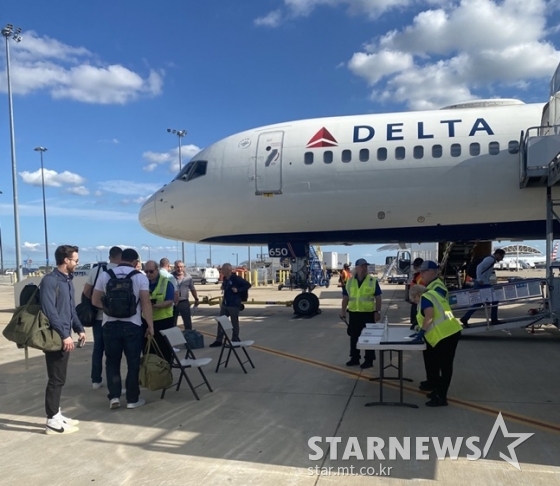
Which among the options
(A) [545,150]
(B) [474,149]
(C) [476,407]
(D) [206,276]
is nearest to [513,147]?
(B) [474,149]

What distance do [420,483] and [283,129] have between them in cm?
1068

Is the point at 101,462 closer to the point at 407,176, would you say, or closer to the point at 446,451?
the point at 446,451

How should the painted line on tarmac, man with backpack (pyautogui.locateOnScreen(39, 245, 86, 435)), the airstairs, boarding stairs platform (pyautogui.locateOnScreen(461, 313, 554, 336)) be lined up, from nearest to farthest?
the painted line on tarmac → man with backpack (pyautogui.locateOnScreen(39, 245, 86, 435)) → the airstairs → boarding stairs platform (pyautogui.locateOnScreen(461, 313, 554, 336))

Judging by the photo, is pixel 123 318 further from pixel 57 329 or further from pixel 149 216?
pixel 149 216

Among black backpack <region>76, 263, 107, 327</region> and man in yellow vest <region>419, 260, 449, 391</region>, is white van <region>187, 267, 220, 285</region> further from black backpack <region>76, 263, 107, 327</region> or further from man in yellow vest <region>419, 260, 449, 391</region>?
man in yellow vest <region>419, 260, 449, 391</region>

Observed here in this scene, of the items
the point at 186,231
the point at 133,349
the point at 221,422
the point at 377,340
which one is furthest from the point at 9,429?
the point at 186,231

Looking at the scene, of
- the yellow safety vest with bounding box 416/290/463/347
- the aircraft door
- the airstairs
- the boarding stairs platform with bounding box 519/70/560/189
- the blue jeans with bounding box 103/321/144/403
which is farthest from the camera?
the aircraft door

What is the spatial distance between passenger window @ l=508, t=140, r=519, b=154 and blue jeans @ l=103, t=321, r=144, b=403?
9.15 metres

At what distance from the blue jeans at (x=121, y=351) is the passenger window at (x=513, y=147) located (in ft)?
30.0

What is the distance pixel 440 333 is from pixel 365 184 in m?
7.18

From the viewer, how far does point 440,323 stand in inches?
208

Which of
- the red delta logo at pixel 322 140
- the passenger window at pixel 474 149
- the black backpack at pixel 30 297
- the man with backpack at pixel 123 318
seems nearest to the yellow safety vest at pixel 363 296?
the man with backpack at pixel 123 318

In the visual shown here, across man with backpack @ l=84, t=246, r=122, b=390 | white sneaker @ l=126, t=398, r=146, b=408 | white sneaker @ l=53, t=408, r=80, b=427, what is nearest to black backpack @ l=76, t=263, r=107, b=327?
man with backpack @ l=84, t=246, r=122, b=390

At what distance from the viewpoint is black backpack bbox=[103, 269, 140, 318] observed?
210 inches
